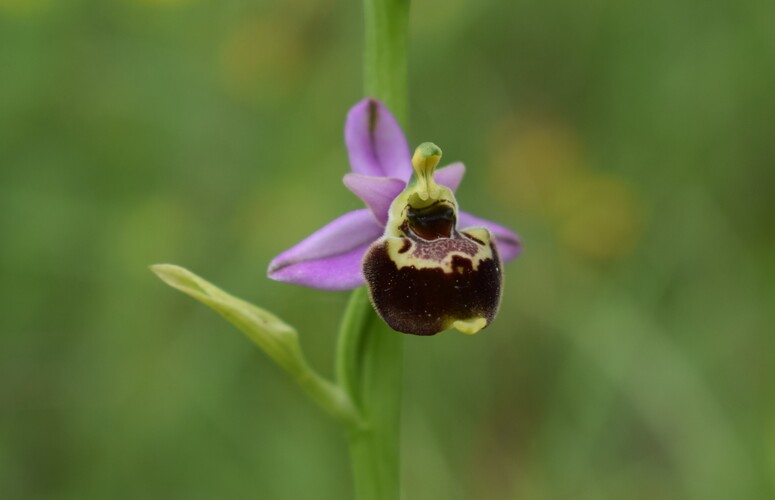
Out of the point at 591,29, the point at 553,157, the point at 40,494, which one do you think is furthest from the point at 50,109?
the point at 591,29

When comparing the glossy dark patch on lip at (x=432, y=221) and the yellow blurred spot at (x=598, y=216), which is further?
the yellow blurred spot at (x=598, y=216)

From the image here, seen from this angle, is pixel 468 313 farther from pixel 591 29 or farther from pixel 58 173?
pixel 591 29

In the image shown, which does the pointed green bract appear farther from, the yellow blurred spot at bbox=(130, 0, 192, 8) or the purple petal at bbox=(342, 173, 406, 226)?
the yellow blurred spot at bbox=(130, 0, 192, 8)

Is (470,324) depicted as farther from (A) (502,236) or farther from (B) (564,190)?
(B) (564,190)

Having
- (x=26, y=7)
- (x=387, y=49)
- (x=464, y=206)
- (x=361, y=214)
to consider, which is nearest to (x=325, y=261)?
(x=361, y=214)

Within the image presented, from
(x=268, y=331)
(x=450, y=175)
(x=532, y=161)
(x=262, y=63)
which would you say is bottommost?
(x=268, y=331)

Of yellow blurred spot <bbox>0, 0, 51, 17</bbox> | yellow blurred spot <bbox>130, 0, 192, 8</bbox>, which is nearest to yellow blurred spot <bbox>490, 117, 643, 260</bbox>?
yellow blurred spot <bbox>130, 0, 192, 8</bbox>

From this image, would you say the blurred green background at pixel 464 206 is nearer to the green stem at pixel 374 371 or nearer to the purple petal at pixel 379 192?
the green stem at pixel 374 371

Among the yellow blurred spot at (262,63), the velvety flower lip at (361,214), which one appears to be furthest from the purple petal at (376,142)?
the yellow blurred spot at (262,63)
